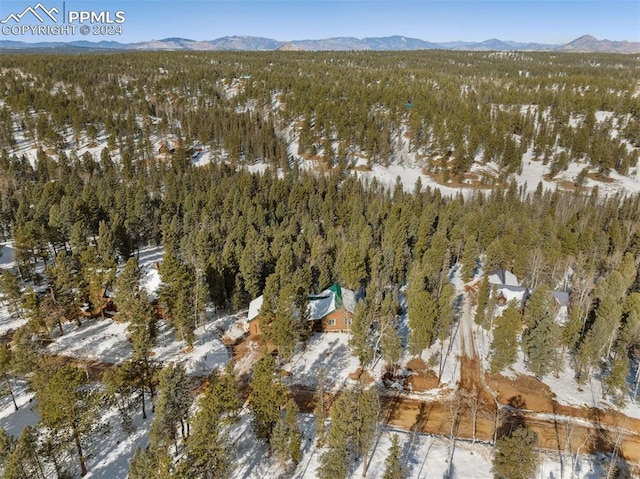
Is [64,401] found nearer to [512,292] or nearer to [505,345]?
[505,345]

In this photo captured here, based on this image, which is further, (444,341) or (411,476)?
(444,341)

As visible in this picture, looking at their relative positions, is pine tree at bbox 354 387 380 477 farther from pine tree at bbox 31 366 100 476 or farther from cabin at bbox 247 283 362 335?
cabin at bbox 247 283 362 335

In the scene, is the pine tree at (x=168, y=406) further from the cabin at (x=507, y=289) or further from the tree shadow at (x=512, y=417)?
the cabin at (x=507, y=289)

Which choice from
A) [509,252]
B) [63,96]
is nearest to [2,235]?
[509,252]

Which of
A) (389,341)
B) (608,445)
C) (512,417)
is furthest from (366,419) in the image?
(608,445)

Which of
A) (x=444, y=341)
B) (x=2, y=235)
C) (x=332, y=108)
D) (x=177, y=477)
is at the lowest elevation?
(x=444, y=341)

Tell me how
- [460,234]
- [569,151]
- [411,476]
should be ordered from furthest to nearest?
[569,151] → [460,234] → [411,476]

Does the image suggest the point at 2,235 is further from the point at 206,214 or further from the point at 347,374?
the point at 347,374

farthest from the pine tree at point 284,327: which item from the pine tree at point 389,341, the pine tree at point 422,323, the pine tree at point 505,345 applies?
the pine tree at point 505,345
